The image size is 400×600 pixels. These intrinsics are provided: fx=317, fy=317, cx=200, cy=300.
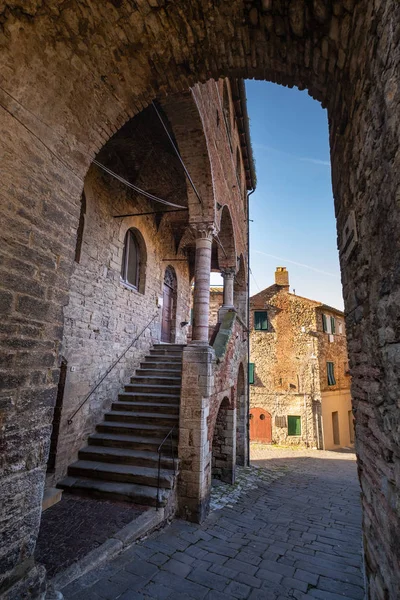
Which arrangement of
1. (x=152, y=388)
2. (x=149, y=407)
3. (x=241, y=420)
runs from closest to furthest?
1. (x=149, y=407)
2. (x=152, y=388)
3. (x=241, y=420)


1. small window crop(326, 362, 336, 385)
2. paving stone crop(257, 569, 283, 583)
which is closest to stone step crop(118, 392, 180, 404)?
paving stone crop(257, 569, 283, 583)

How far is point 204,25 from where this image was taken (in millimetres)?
2760

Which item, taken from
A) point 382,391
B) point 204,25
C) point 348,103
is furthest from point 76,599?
point 204,25

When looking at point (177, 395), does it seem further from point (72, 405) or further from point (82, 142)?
point (82, 142)

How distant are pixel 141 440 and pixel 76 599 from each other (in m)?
2.79

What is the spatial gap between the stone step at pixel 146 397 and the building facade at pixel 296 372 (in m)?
13.2

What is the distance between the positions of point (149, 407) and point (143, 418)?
1.13ft

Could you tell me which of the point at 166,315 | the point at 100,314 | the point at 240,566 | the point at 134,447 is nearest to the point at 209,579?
the point at 240,566

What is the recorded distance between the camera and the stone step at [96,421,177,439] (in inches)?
233

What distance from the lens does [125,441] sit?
5844mm

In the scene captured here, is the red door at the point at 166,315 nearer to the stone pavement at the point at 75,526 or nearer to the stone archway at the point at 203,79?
the stone pavement at the point at 75,526

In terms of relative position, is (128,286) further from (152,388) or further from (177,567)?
(177,567)

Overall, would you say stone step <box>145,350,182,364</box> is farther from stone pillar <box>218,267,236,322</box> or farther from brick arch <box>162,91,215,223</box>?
brick arch <box>162,91,215,223</box>

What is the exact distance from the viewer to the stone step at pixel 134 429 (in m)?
5.93
